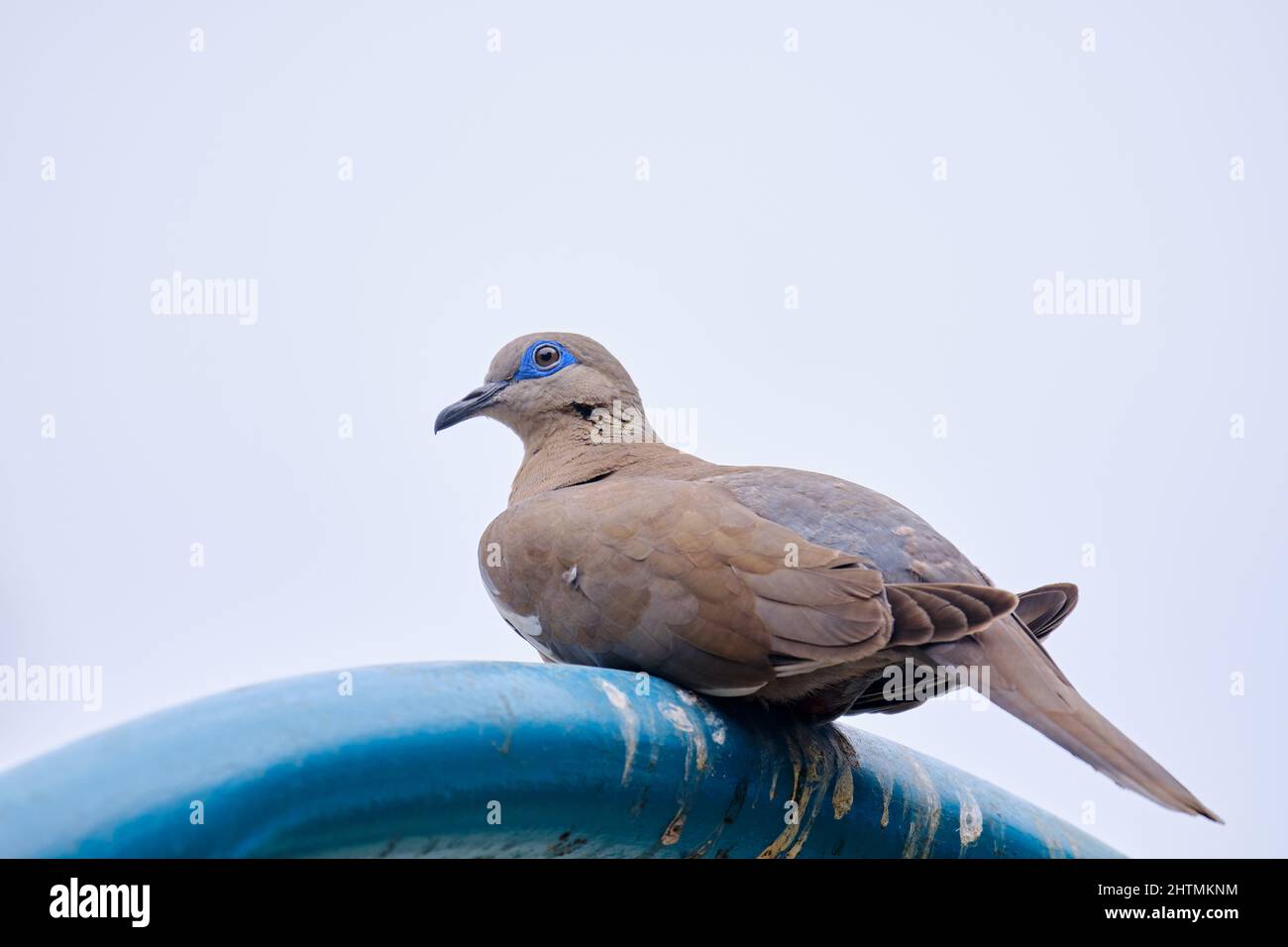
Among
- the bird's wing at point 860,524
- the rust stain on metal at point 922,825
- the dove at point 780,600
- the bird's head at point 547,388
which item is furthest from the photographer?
the bird's head at point 547,388

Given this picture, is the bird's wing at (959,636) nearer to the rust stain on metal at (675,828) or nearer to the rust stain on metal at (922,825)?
the rust stain on metal at (922,825)

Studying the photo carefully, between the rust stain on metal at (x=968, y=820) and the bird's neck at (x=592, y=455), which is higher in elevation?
the bird's neck at (x=592, y=455)

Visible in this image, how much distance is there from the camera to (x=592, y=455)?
157 inches

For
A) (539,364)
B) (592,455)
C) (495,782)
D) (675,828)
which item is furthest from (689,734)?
(539,364)

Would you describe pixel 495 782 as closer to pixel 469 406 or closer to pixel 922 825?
pixel 922 825

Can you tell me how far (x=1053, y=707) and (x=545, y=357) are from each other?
2.45m

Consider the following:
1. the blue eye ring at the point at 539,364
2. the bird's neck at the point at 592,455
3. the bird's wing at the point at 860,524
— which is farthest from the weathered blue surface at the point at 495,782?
the blue eye ring at the point at 539,364

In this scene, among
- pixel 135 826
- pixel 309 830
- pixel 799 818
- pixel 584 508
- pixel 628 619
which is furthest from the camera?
pixel 584 508

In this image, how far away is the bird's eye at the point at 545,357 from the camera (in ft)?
14.7

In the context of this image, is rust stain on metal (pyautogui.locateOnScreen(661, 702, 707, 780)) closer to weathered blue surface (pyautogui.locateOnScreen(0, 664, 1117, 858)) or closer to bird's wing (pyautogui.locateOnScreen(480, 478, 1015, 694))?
weathered blue surface (pyautogui.locateOnScreen(0, 664, 1117, 858))
